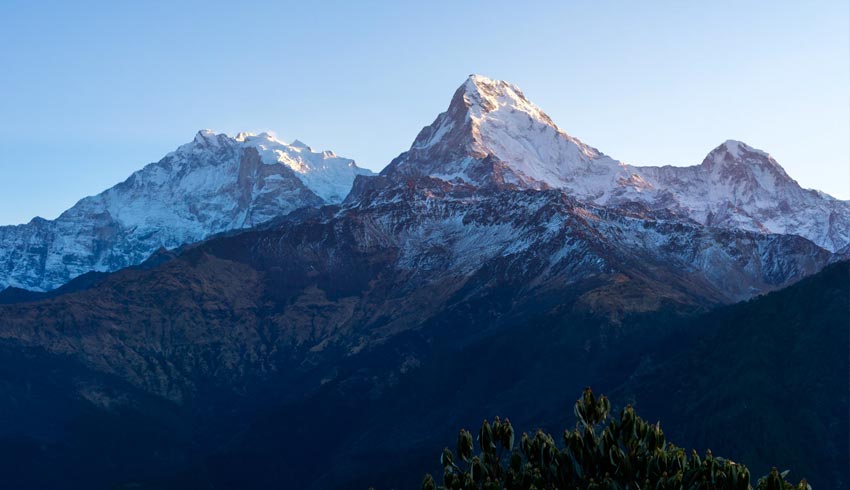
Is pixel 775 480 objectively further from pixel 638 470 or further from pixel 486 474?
pixel 486 474

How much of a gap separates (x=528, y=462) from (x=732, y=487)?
58.3ft

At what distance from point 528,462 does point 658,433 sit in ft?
37.4

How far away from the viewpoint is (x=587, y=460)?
97.1 m

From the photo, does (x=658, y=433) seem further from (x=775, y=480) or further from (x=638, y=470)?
(x=775, y=480)

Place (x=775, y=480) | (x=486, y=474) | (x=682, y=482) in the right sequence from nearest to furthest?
(x=775, y=480)
(x=682, y=482)
(x=486, y=474)

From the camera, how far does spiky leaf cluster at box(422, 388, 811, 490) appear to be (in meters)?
94.0

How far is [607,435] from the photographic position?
315ft

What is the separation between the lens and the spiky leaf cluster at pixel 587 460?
94.0m

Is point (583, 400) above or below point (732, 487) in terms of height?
above

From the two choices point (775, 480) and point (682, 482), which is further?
point (682, 482)

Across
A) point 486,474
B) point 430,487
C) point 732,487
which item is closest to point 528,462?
point 486,474

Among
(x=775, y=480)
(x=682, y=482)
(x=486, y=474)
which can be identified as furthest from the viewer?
(x=486, y=474)

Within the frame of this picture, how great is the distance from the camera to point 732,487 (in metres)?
88.9

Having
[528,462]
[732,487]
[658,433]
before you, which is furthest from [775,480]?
[528,462]
